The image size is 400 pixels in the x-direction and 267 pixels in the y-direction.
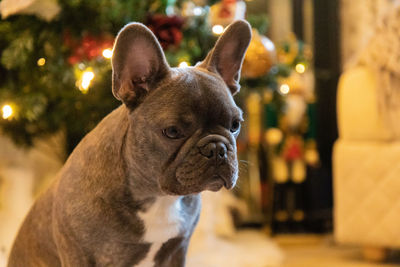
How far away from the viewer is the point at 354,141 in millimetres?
2195

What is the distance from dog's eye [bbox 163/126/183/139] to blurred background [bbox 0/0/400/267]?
0.27 metres

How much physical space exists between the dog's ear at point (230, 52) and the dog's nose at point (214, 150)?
0.18m

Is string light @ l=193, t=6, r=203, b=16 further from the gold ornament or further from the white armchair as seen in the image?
the white armchair

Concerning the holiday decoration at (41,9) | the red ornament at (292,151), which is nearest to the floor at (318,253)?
the red ornament at (292,151)

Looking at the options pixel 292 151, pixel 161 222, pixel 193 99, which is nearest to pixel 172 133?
pixel 193 99

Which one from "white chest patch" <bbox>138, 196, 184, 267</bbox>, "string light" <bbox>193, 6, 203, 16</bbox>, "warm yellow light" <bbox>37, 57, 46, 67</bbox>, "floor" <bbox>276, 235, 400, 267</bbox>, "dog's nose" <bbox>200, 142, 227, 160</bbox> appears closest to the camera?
"dog's nose" <bbox>200, 142, 227, 160</bbox>

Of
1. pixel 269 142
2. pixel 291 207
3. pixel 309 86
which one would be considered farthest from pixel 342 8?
pixel 291 207

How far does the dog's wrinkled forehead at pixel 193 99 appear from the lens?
942 mm

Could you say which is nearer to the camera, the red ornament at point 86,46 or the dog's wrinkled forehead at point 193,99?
the dog's wrinkled forehead at point 193,99

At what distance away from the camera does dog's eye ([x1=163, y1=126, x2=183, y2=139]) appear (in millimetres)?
943

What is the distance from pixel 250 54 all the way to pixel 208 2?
0.80 feet

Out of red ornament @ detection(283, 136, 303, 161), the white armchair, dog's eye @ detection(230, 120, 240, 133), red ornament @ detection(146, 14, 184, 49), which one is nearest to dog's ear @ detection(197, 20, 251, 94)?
dog's eye @ detection(230, 120, 240, 133)

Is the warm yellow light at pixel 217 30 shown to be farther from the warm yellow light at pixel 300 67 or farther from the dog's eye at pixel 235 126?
the dog's eye at pixel 235 126

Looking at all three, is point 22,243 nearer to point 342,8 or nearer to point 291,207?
point 291,207
